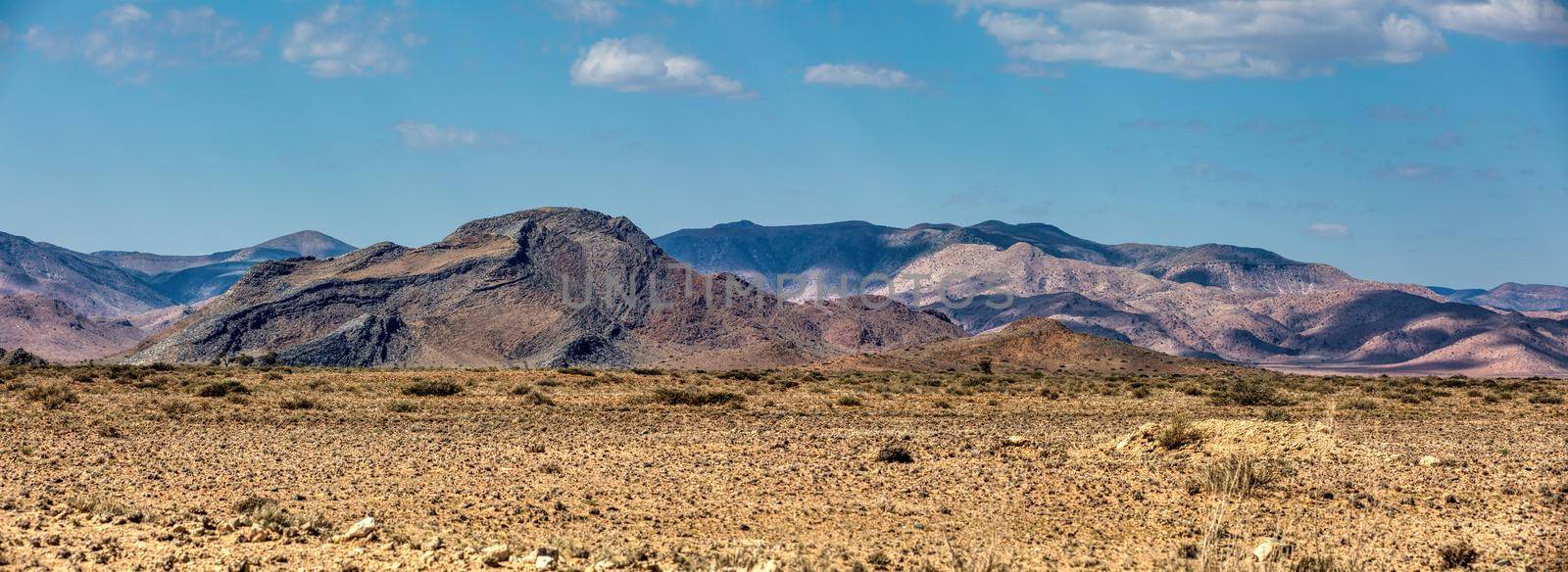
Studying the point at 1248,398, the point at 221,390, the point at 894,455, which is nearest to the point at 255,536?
the point at 894,455

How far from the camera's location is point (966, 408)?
1420 inches

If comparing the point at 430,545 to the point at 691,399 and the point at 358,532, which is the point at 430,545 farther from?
the point at 691,399

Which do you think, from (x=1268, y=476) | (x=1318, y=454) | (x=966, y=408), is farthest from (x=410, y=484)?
(x=966, y=408)

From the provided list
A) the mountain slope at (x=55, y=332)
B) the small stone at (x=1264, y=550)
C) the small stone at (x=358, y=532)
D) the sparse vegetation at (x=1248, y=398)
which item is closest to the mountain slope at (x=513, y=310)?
the mountain slope at (x=55, y=332)

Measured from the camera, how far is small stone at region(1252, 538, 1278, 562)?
12.4 m

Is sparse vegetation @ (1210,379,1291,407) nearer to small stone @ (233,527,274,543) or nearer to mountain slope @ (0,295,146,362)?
small stone @ (233,527,274,543)

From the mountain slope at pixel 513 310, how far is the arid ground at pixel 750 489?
67594 mm

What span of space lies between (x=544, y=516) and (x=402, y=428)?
480 inches

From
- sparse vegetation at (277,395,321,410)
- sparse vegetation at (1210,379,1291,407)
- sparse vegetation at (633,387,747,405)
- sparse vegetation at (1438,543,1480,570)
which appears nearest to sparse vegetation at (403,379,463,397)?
sparse vegetation at (277,395,321,410)

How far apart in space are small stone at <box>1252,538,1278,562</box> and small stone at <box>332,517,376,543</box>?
8949 mm

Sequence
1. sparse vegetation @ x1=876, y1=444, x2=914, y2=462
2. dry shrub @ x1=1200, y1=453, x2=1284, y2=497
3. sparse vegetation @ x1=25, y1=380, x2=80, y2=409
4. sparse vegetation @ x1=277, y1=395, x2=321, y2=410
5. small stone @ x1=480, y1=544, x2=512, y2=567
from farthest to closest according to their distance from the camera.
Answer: sparse vegetation @ x1=277, y1=395, x2=321, y2=410 < sparse vegetation @ x1=25, y1=380, x2=80, y2=409 < sparse vegetation @ x1=876, y1=444, x2=914, y2=462 < dry shrub @ x1=1200, y1=453, x2=1284, y2=497 < small stone @ x1=480, y1=544, x2=512, y2=567

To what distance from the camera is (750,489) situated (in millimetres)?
17797

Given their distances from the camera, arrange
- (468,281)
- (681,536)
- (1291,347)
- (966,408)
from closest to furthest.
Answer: (681,536), (966,408), (468,281), (1291,347)

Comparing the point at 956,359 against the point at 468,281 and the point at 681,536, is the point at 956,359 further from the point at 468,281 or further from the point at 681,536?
the point at 681,536
